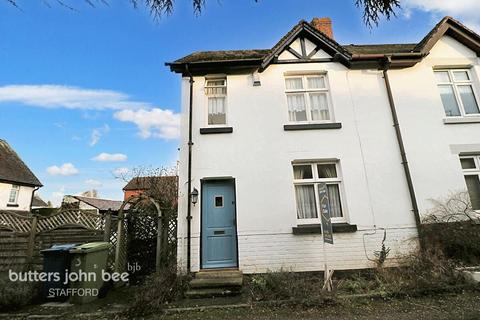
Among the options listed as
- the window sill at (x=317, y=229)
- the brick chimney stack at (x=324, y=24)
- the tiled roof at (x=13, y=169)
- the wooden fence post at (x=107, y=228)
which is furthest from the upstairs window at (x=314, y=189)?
the tiled roof at (x=13, y=169)

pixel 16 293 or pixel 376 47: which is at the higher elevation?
pixel 376 47

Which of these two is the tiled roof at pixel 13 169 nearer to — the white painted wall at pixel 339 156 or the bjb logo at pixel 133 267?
the bjb logo at pixel 133 267

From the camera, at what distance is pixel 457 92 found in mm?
8109

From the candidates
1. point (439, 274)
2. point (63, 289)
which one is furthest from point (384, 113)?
point (63, 289)

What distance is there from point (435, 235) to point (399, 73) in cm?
507

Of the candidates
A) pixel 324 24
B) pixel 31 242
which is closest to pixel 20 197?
pixel 31 242

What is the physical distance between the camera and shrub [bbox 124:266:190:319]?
4.65m

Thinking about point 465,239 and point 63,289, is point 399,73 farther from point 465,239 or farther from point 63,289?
point 63,289

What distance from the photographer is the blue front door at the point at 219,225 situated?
22.3ft

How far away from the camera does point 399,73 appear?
8125 millimetres

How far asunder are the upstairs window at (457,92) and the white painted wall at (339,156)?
41 centimetres

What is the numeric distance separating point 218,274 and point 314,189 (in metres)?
3.58

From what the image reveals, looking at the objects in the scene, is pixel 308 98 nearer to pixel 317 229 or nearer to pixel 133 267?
pixel 317 229

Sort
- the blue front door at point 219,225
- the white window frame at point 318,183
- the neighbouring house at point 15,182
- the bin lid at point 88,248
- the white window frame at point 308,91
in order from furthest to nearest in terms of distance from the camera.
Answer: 1. the neighbouring house at point 15,182
2. the white window frame at point 308,91
3. the white window frame at point 318,183
4. the blue front door at point 219,225
5. the bin lid at point 88,248
